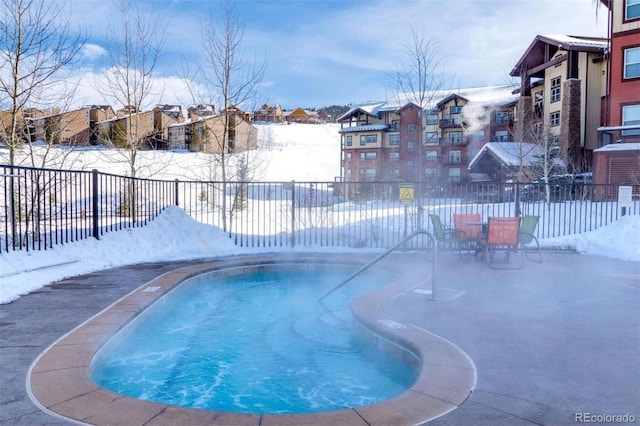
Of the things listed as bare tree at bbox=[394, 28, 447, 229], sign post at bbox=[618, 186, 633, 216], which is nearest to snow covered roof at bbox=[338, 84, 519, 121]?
bare tree at bbox=[394, 28, 447, 229]

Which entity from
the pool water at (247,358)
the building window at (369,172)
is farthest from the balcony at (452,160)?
the pool water at (247,358)

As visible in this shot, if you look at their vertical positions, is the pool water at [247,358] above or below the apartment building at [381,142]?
below

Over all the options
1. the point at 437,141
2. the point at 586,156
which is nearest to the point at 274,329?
the point at 586,156

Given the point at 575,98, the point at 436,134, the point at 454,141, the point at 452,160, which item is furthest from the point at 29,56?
the point at 454,141

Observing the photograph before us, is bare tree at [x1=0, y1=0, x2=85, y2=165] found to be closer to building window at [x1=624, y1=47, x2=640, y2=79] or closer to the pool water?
the pool water

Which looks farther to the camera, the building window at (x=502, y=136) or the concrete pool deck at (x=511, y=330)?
the building window at (x=502, y=136)

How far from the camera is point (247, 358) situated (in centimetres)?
476

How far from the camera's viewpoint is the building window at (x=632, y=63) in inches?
802

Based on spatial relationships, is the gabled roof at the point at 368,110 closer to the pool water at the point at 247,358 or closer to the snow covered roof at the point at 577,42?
the snow covered roof at the point at 577,42

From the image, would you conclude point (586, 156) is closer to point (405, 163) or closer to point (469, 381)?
point (405, 163)

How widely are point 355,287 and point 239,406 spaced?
14.5 feet

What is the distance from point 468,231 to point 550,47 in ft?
83.4
